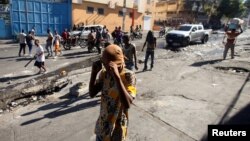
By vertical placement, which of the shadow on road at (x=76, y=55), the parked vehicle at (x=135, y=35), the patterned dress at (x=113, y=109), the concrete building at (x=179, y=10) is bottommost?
the shadow on road at (x=76, y=55)

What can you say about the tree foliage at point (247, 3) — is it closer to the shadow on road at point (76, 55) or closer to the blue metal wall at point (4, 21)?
the shadow on road at point (76, 55)

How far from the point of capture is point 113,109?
2660 mm

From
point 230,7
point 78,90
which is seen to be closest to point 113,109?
point 78,90

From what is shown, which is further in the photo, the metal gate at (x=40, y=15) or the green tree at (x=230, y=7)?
the green tree at (x=230, y=7)

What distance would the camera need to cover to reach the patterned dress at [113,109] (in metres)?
2.63

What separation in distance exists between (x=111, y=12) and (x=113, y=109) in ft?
88.9

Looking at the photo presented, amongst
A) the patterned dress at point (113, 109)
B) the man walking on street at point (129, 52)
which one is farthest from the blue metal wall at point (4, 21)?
the patterned dress at point (113, 109)

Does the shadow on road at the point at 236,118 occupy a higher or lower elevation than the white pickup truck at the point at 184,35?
lower

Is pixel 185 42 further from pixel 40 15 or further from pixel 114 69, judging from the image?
pixel 114 69

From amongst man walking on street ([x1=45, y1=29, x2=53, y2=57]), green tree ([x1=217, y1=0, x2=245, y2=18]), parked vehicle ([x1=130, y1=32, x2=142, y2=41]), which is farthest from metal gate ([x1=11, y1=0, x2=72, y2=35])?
green tree ([x1=217, y1=0, x2=245, y2=18])

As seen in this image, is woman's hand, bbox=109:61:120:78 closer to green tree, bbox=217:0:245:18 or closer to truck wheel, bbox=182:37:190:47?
truck wheel, bbox=182:37:190:47

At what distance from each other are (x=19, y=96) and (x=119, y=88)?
573 cm

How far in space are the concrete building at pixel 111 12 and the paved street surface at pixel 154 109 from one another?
1626cm

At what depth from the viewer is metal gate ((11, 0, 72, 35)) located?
68.5 ft
